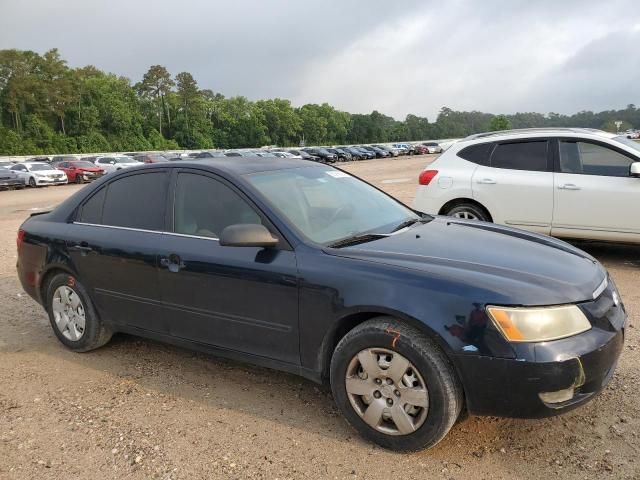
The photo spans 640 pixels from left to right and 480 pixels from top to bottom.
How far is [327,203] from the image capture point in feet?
12.6

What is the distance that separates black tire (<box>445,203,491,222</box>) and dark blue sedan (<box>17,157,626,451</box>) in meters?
3.07

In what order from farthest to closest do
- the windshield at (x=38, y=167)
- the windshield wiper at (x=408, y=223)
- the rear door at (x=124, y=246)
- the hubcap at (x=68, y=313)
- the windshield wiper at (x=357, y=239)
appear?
the windshield at (x=38, y=167) < the hubcap at (x=68, y=313) < the rear door at (x=124, y=246) < the windshield wiper at (x=408, y=223) < the windshield wiper at (x=357, y=239)

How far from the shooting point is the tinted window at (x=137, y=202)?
13.0ft

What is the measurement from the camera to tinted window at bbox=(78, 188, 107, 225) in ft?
14.3

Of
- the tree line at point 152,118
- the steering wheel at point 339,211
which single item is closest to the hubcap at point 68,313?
the steering wheel at point 339,211

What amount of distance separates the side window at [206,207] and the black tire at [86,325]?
3.68 ft

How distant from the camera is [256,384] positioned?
3.85 m

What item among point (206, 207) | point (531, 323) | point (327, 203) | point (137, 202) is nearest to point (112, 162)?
point (137, 202)

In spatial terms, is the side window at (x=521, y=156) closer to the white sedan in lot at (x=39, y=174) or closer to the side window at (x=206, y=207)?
the side window at (x=206, y=207)

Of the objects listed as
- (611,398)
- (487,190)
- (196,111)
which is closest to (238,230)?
(611,398)

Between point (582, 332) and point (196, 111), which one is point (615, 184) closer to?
point (582, 332)

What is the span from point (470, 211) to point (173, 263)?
454cm

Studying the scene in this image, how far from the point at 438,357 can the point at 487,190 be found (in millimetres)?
4600

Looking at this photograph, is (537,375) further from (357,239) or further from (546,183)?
(546,183)
